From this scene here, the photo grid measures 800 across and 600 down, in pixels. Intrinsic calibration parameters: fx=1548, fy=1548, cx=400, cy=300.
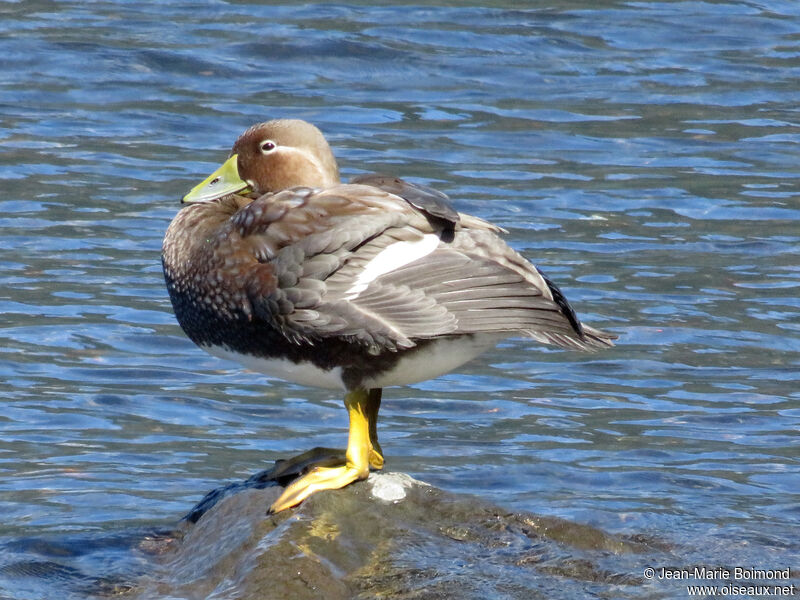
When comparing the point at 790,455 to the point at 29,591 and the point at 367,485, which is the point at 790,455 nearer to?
the point at 367,485

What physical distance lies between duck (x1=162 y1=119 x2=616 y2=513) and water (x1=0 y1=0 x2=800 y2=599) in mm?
987

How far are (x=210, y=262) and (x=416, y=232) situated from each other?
2.52 ft

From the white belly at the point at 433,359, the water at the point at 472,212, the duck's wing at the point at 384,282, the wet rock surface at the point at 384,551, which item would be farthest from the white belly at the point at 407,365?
the water at the point at 472,212

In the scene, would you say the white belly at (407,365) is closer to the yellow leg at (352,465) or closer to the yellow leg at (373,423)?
the yellow leg at (352,465)

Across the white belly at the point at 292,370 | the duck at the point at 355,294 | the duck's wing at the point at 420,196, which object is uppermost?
the duck's wing at the point at 420,196

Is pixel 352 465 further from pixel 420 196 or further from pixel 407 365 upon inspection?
pixel 420 196

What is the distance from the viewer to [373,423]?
6.14 metres

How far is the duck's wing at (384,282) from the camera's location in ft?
17.7

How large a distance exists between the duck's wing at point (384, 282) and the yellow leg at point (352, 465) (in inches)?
14.9

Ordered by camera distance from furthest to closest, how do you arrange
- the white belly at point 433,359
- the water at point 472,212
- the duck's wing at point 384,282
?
1. the water at point 472,212
2. the white belly at point 433,359
3. the duck's wing at point 384,282

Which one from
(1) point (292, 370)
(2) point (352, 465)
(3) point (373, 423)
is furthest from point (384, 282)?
(3) point (373, 423)

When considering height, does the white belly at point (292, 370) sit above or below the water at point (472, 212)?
above

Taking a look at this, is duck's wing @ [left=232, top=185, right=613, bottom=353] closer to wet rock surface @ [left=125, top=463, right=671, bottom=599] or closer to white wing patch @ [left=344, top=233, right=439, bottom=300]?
white wing patch @ [left=344, top=233, right=439, bottom=300]

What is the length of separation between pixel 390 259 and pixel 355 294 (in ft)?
0.59
